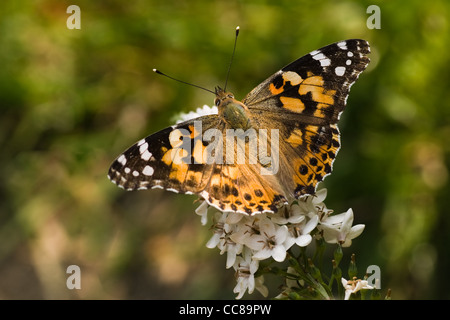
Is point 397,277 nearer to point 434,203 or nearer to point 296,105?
point 434,203

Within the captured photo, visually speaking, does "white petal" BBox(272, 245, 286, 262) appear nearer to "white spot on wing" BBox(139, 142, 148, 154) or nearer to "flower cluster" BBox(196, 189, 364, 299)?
"flower cluster" BBox(196, 189, 364, 299)

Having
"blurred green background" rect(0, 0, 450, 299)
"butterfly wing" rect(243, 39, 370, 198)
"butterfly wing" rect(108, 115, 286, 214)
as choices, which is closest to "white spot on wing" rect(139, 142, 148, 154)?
"butterfly wing" rect(108, 115, 286, 214)

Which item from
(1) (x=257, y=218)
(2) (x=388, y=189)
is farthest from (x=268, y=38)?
(1) (x=257, y=218)

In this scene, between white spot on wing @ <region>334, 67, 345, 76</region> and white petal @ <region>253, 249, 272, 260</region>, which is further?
white spot on wing @ <region>334, 67, 345, 76</region>

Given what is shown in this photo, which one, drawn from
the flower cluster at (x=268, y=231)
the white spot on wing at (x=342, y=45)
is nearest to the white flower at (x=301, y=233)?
the flower cluster at (x=268, y=231)

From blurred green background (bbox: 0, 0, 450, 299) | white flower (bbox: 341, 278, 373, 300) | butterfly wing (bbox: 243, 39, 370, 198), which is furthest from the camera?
blurred green background (bbox: 0, 0, 450, 299)

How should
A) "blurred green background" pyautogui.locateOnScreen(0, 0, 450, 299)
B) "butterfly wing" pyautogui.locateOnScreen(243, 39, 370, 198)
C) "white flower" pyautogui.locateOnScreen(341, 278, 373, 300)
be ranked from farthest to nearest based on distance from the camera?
"blurred green background" pyautogui.locateOnScreen(0, 0, 450, 299)
"butterfly wing" pyautogui.locateOnScreen(243, 39, 370, 198)
"white flower" pyautogui.locateOnScreen(341, 278, 373, 300)

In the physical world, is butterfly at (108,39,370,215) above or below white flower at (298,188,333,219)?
above

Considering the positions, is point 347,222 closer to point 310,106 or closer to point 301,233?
point 301,233
